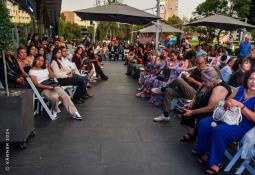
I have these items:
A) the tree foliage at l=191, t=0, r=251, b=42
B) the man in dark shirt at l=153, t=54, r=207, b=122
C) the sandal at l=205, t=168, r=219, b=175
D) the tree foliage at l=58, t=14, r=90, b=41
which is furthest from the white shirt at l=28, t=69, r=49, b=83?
the tree foliage at l=58, t=14, r=90, b=41

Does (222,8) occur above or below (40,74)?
above

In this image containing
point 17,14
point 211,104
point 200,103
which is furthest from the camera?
point 17,14

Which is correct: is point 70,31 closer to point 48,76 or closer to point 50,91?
point 48,76

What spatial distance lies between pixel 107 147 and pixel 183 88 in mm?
2296

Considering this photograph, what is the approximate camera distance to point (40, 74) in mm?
7305

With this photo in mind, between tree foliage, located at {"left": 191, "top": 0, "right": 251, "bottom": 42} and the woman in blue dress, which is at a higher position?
tree foliage, located at {"left": 191, "top": 0, "right": 251, "bottom": 42}

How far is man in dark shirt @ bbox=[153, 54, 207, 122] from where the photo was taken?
699cm

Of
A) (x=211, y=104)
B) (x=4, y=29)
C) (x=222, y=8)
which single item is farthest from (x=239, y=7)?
(x=4, y=29)

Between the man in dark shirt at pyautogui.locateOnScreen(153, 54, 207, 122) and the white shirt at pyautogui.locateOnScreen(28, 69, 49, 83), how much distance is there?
2.28 m

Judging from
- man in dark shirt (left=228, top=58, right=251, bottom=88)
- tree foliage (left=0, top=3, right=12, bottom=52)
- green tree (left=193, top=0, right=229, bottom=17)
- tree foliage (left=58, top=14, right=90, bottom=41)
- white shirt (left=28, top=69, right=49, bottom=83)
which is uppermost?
green tree (left=193, top=0, right=229, bottom=17)

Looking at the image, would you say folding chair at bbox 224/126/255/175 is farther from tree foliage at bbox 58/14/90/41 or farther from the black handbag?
tree foliage at bbox 58/14/90/41

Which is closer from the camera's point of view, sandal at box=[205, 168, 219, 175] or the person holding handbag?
sandal at box=[205, 168, 219, 175]

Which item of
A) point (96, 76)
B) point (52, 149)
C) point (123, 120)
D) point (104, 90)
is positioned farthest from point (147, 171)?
point (96, 76)

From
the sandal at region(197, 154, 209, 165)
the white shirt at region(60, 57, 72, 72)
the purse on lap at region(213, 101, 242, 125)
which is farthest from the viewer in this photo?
the white shirt at region(60, 57, 72, 72)
